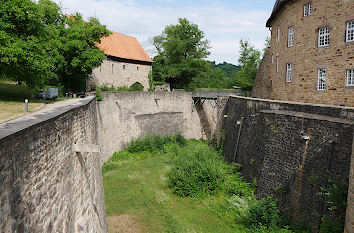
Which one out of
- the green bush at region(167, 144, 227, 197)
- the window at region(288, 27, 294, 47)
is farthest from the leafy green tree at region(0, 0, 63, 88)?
the window at region(288, 27, 294, 47)

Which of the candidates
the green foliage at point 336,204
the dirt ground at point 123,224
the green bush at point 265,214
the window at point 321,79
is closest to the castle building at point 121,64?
the dirt ground at point 123,224

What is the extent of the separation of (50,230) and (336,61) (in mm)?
14454

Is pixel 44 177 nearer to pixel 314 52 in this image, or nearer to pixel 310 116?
→ pixel 310 116

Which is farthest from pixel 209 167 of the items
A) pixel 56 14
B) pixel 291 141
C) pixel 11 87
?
pixel 56 14

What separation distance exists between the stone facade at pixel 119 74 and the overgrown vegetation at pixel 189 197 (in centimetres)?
1127

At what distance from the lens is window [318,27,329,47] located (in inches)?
565

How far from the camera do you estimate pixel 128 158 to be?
20922 millimetres

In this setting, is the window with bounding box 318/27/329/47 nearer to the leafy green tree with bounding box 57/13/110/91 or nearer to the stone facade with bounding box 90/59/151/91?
the leafy green tree with bounding box 57/13/110/91

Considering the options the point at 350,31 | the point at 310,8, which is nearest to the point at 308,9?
the point at 310,8

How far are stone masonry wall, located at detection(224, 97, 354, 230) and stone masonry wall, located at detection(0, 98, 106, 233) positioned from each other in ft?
24.7

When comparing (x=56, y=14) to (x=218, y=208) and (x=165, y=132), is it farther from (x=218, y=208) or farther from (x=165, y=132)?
(x=218, y=208)

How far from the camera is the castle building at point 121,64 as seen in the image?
28938 millimetres

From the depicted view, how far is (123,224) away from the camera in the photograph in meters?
11.8

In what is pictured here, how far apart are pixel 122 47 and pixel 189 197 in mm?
23880
